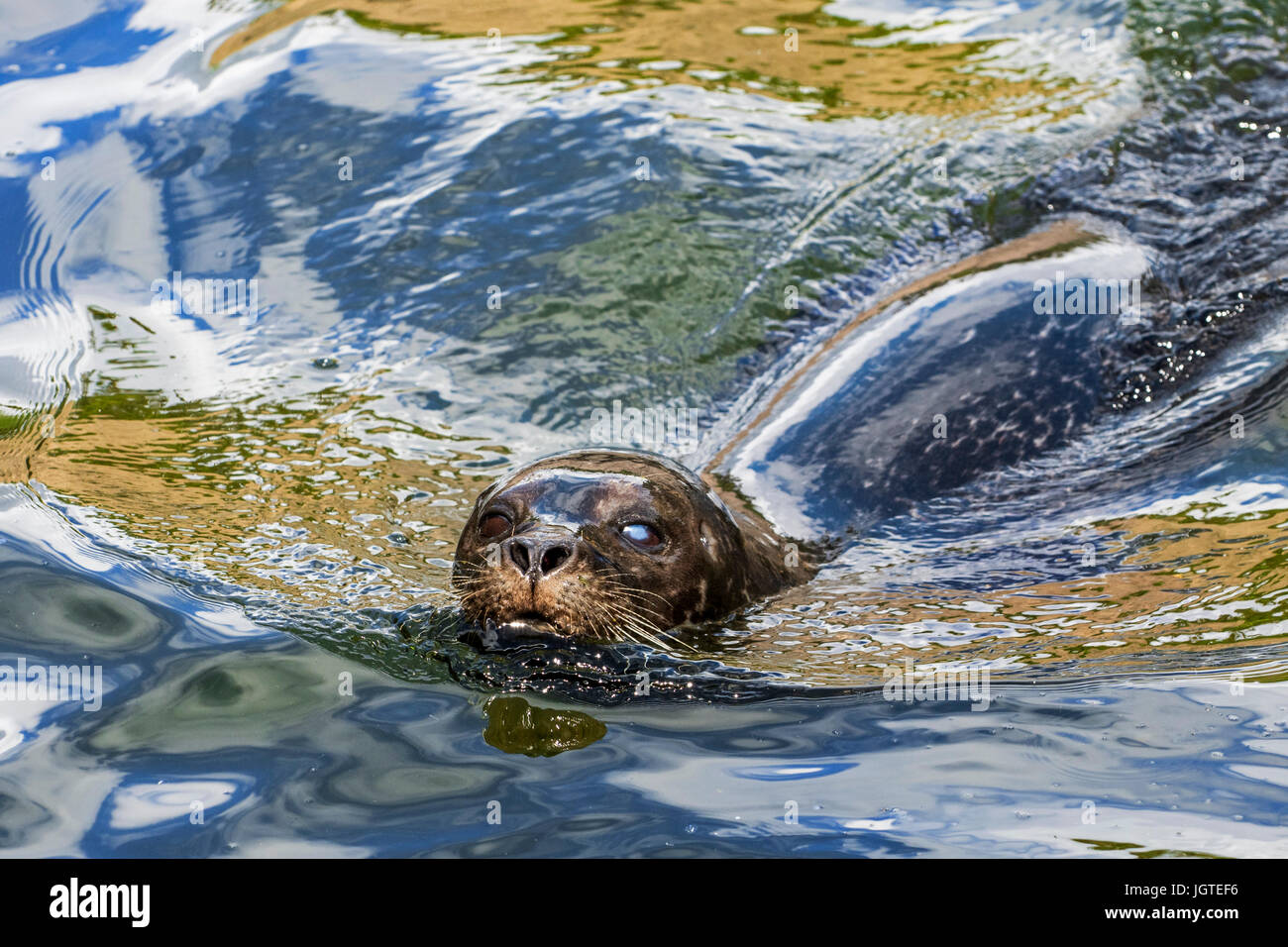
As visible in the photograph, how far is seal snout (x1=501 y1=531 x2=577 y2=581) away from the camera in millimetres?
4406

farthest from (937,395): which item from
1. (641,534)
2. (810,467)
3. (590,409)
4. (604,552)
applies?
(604,552)

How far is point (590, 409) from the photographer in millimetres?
6922

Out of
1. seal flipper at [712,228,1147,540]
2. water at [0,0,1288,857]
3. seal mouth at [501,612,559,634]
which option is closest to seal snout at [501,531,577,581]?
seal mouth at [501,612,559,634]

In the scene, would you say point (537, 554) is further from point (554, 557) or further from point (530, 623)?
point (530, 623)

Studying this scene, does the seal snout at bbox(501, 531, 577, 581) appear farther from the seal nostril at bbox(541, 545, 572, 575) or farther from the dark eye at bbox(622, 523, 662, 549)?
the dark eye at bbox(622, 523, 662, 549)

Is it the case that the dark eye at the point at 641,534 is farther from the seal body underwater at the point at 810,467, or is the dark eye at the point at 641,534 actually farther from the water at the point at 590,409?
the water at the point at 590,409

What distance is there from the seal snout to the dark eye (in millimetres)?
346

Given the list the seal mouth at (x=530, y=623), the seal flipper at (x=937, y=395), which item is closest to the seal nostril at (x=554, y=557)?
the seal mouth at (x=530, y=623)

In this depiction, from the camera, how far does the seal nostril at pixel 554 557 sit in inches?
175

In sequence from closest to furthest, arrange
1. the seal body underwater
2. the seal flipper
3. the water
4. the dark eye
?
the water → the seal body underwater → the dark eye → the seal flipper

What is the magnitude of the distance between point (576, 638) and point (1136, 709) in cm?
164

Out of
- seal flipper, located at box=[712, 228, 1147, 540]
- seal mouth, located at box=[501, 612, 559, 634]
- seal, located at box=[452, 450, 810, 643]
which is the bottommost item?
seal mouth, located at box=[501, 612, 559, 634]

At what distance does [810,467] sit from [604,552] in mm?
1631

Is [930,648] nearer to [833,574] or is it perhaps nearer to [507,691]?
[833,574]
